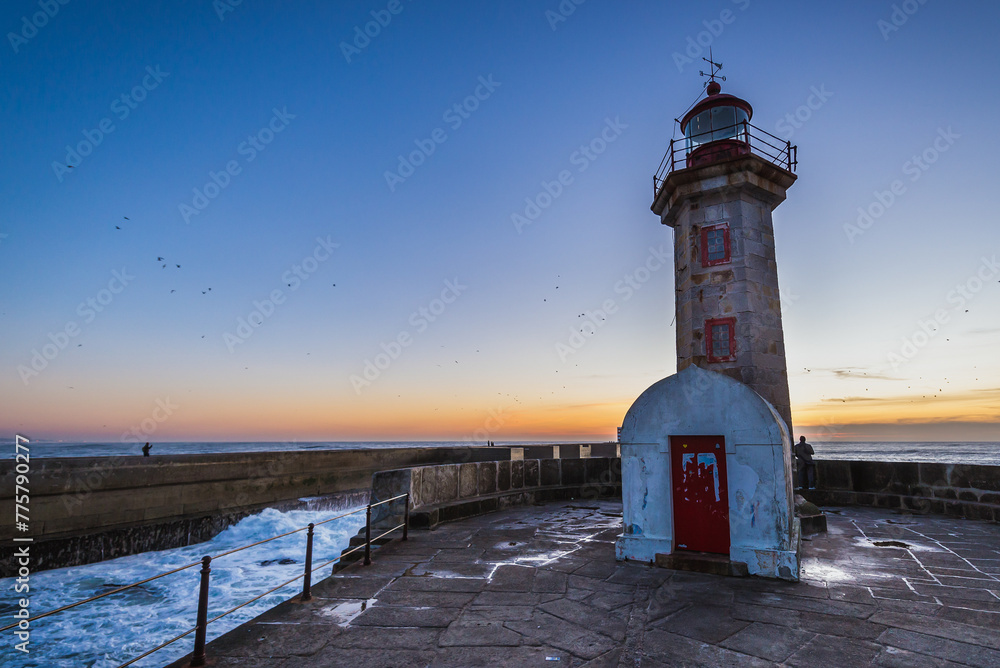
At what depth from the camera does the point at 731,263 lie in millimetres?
11383

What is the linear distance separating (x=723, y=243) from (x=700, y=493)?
7.10 meters

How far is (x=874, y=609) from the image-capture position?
15.6 ft

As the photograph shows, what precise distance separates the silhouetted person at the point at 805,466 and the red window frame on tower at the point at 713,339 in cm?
338

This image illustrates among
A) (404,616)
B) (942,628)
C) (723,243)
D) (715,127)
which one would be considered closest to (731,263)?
(723,243)

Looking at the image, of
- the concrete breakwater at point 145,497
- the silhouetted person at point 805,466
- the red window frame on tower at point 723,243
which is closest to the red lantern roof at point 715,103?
the red window frame on tower at point 723,243

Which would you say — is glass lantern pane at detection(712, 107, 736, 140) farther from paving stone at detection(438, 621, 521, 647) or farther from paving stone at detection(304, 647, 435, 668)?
paving stone at detection(304, 647, 435, 668)

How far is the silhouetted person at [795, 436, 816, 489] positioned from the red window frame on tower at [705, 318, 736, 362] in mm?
3378

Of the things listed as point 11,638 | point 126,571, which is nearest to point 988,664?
point 11,638

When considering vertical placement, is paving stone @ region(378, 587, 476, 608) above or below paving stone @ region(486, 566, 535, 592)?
above

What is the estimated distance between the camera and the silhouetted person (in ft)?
40.4

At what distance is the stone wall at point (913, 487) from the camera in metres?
10.2

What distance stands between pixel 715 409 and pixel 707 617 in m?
2.64

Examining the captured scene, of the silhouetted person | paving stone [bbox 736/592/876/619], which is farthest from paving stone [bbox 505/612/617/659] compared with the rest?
the silhouetted person

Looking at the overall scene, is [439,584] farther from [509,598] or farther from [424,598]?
Answer: [509,598]
